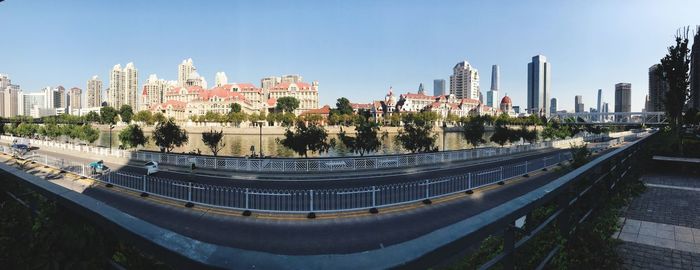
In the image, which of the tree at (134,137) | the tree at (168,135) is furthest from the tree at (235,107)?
the tree at (168,135)

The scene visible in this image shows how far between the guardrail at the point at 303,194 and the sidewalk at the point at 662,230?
7.07 meters

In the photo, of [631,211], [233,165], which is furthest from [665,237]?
[233,165]

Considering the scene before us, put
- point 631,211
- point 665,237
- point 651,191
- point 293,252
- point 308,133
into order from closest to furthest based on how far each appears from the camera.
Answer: point 665,237, point 631,211, point 651,191, point 293,252, point 308,133

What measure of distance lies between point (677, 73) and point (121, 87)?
8004 inches

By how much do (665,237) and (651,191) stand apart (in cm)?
302

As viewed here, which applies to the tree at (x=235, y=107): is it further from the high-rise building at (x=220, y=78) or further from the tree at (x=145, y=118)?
the high-rise building at (x=220, y=78)

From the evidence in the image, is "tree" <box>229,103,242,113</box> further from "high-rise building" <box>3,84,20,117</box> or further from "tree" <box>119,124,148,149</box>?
"high-rise building" <box>3,84,20,117</box>

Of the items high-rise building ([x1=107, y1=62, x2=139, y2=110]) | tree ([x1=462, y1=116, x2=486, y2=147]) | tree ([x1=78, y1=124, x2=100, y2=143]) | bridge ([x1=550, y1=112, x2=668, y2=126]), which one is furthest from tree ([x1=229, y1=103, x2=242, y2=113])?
high-rise building ([x1=107, y1=62, x2=139, y2=110])

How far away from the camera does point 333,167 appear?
63.7 feet

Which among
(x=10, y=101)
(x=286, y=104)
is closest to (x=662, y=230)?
(x=286, y=104)

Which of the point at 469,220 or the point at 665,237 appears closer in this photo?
the point at 469,220

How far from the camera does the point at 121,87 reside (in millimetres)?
170250

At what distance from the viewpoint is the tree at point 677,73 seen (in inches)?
574

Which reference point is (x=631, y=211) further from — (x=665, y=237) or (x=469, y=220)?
(x=469, y=220)
